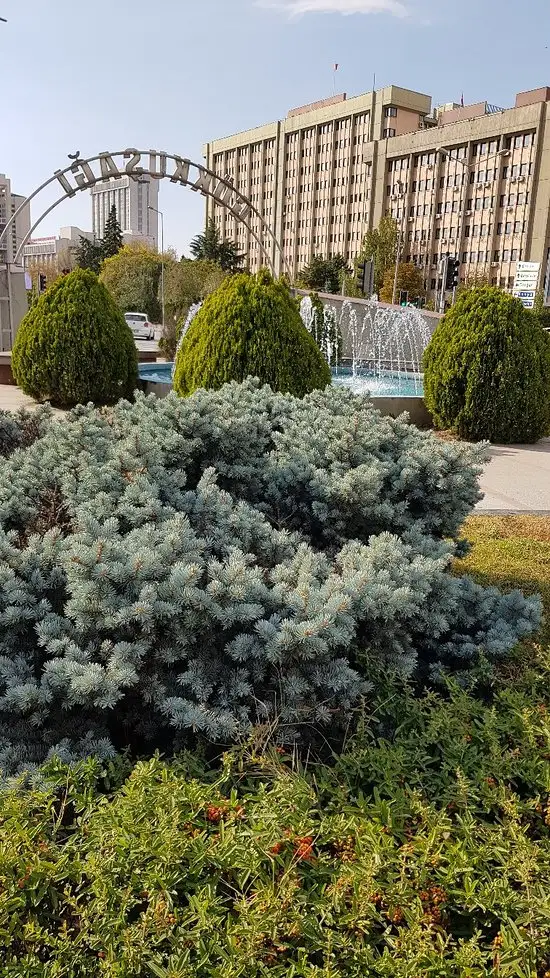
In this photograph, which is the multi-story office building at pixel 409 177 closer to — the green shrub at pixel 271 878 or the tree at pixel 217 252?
the tree at pixel 217 252

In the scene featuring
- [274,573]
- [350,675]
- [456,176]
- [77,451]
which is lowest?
[350,675]

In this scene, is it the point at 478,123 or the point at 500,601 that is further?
the point at 478,123

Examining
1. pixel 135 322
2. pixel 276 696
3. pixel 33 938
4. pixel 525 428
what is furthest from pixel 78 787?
pixel 135 322

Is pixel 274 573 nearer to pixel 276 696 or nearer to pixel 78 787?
pixel 276 696

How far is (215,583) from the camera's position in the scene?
2.34 m

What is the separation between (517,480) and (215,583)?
6.32 metres

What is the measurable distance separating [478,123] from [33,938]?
227 ft

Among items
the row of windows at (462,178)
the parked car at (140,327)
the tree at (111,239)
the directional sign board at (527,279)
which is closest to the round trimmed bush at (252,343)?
the directional sign board at (527,279)

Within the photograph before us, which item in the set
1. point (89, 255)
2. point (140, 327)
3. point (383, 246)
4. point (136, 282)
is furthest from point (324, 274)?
point (140, 327)

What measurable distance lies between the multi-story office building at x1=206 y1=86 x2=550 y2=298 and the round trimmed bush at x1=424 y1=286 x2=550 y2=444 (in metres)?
39.5

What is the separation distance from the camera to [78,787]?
6.76 feet

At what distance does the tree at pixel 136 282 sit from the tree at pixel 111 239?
14.4m

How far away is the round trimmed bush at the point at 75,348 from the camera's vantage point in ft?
38.9

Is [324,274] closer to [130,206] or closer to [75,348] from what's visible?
[75,348]
